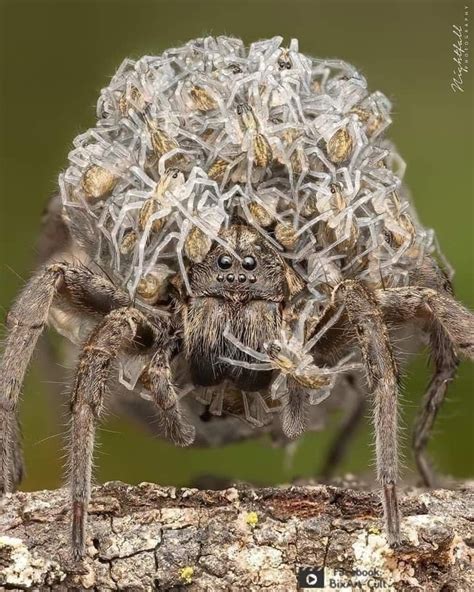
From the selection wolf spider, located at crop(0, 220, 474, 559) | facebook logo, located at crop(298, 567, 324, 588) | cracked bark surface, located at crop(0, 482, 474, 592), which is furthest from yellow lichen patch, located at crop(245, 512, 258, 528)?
wolf spider, located at crop(0, 220, 474, 559)

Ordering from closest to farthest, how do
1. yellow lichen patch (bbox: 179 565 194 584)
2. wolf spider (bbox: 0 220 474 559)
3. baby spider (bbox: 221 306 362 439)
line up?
yellow lichen patch (bbox: 179 565 194 584)
wolf spider (bbox: 0 220 474 559)
baby spider (bbox: 221 306 362 439)

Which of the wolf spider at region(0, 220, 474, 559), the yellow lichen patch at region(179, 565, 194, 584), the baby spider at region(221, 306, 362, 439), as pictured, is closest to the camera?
the yellow lichen patch at region(179, 565, 194, 584)

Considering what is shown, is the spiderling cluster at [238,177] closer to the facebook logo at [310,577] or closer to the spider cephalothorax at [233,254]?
the spider cephalothorax at [233,254]

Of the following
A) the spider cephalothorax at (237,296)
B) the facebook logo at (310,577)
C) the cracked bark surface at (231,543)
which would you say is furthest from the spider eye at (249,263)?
the facebook logo at (310,577)

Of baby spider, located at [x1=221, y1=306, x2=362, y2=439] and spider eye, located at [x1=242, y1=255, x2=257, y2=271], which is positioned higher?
spider eye, located at [x1=242, y1=255, x2=257, y2=271]

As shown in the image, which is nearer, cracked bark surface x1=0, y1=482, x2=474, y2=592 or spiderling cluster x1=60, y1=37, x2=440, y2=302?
cracked bark surface x1=0, y1=482, x2=474, y2=592

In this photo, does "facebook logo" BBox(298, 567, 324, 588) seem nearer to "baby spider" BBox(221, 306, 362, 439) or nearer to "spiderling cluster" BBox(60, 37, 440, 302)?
"baby spider" BBox(221, 306, 362, 439)
